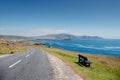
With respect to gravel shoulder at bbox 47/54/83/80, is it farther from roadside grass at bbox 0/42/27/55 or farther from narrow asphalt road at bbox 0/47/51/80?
roadside grass at bbox 0/42/27/55

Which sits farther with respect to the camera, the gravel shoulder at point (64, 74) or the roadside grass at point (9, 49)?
the roadside grass at point (9, 49)

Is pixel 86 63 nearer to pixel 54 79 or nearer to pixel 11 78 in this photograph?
pixel 54 79

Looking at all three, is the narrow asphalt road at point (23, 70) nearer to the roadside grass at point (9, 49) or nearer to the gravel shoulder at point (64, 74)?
the gravel shoulder at point (64, 74)

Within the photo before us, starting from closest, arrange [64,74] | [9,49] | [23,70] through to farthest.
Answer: [64,74], [23,70], [9,49]

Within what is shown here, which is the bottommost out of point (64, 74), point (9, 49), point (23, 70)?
point (9, 49)

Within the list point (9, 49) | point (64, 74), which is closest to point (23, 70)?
point (64, 74)

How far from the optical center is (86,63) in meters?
23.1

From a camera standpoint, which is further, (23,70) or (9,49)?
(9,49)

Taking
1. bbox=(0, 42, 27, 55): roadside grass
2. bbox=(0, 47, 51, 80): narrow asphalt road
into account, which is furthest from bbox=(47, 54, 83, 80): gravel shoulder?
bbox=(0, 42, 27, 55): roadside grass

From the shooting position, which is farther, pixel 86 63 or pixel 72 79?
pixel 86 63

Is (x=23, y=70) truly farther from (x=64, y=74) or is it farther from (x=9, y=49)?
(x=9, y=49)

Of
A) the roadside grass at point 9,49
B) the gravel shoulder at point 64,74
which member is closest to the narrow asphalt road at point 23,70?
the gravel shoulder at point 64,74

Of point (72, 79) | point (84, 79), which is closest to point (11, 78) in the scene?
point (72, 79)

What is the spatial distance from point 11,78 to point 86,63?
1434 centimetres
